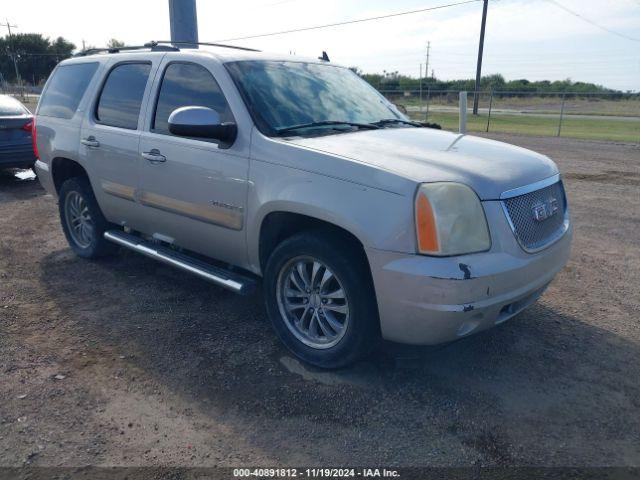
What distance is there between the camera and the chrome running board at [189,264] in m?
3.82

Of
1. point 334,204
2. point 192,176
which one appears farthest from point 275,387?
point 192,176

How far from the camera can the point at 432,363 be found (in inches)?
143

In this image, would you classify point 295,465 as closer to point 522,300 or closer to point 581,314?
point 522,300

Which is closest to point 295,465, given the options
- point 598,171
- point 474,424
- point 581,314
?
point 474,424

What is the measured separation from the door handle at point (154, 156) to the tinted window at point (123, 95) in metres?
0.37

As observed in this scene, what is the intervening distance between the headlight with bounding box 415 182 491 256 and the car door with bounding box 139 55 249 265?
4.35 ft

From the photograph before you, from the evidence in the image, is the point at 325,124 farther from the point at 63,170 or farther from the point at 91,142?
the point at 63,170

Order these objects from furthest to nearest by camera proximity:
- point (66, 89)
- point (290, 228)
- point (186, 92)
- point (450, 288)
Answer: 1. point (66, 89)
2. point (186, 92)
3. point (290, 228)
4. point (450, 288)

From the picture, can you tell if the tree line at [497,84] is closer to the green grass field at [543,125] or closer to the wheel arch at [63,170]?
the green grass field at [543,125]

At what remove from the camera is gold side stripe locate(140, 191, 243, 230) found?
383 cm

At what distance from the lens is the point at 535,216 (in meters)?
Result: 3.35

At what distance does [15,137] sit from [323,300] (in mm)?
8432

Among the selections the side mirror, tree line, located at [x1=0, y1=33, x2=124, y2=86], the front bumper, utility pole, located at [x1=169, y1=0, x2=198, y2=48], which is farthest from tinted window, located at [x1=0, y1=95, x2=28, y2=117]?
tree line, located at [x1=0, y1=33, x2=124, y2=86]

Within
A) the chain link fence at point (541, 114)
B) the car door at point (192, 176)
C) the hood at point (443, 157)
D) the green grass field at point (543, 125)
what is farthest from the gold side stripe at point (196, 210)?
the green grass field at point (543, 125)
